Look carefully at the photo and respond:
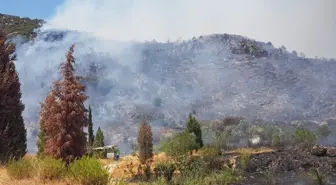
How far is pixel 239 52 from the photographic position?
9688cm

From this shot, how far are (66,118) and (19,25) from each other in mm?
78188

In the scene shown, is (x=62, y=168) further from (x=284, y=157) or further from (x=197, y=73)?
(x=197, y=73)

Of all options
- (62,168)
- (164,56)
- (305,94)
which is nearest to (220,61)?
(164,56)

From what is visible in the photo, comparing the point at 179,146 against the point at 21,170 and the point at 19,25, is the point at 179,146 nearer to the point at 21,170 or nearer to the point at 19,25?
the point at 21,170

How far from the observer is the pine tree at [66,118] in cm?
1347

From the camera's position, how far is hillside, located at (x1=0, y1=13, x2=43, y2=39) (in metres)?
80.9

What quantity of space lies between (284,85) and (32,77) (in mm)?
46288

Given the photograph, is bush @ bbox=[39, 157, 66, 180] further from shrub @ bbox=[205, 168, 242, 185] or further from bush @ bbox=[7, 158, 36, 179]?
shrub @ bbox=[205, 168, 242, 185]

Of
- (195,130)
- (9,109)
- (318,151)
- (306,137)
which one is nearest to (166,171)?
(9,109)

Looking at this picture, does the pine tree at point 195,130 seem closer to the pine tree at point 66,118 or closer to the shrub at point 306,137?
the shrub at point 306,137

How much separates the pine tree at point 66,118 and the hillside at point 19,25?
231ft

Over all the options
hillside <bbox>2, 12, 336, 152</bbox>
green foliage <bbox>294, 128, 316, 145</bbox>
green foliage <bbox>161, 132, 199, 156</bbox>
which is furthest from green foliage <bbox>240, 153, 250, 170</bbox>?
hillside <bbox>2, 12, 336, 152</bbox>

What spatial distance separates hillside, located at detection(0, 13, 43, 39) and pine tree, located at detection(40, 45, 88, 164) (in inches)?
2769

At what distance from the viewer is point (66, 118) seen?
44.3ft
